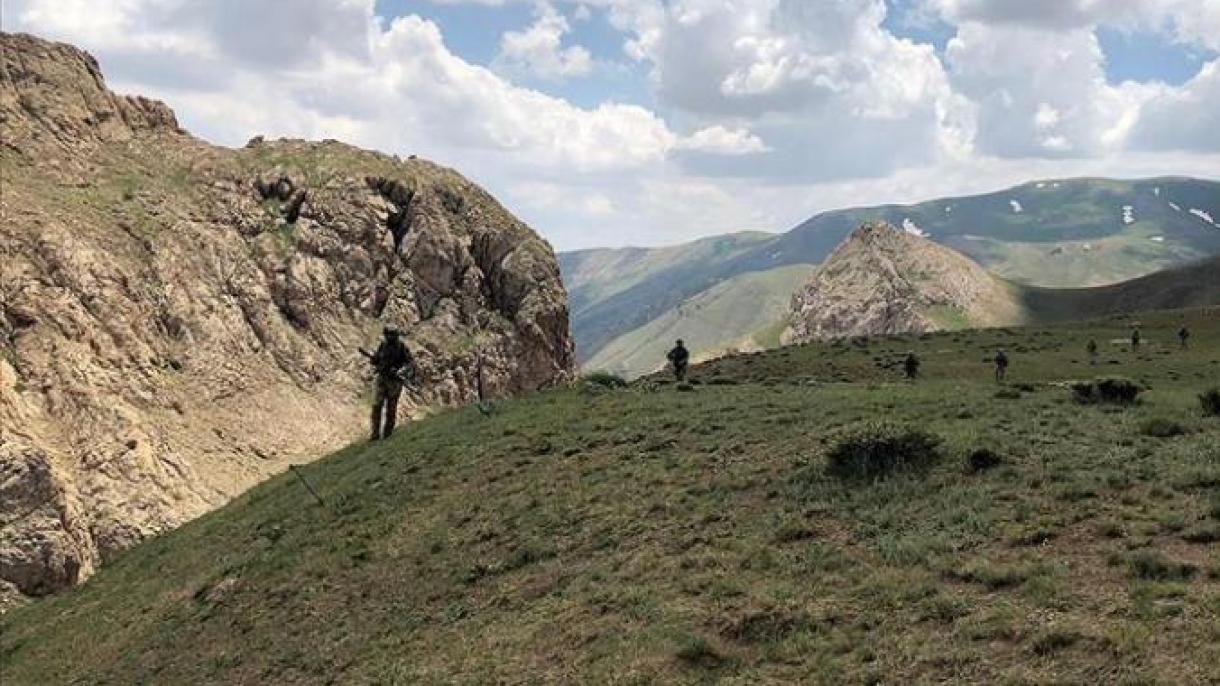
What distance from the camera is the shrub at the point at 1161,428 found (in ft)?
76.6

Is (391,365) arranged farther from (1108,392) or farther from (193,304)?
(193,304)

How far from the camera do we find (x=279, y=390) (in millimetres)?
89250

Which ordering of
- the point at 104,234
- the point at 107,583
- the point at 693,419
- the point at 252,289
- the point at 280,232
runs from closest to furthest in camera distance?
the point at 693,419 < the point at 107,583 < the point at 104,234 < the point at 252,289 < the point at 280,232

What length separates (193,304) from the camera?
286 ft

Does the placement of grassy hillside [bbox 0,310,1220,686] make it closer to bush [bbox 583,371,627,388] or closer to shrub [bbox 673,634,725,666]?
shrub [bbox 673,634,725,666]

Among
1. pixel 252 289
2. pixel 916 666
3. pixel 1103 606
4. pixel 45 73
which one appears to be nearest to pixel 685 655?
pixel 916 666

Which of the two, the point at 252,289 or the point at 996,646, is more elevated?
the point at 252,289

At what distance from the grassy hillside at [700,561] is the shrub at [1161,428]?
67 millimetres

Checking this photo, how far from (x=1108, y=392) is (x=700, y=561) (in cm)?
1875

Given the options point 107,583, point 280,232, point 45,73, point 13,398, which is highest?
point 45,73

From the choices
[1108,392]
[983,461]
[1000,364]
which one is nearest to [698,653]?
[983,461]

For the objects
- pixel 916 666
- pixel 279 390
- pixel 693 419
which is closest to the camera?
pixel 916 666

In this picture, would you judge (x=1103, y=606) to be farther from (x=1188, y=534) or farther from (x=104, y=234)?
(x=104, y=234)

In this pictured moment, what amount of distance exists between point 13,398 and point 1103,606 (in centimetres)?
6805
